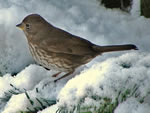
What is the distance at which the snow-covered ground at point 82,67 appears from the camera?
2018mm

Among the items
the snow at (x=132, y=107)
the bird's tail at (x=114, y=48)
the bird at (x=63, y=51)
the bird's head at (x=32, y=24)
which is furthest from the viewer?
the bird's head at (x=32, y=24)

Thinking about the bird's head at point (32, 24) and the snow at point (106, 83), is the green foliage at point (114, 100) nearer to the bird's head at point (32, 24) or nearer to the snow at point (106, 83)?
the snow at point (106, 83)

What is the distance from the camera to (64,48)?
3.42m

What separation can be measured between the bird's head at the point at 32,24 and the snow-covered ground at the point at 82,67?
141 millimetres

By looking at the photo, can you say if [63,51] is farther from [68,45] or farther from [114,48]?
[114,48]

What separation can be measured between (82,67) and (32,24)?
2.22ft

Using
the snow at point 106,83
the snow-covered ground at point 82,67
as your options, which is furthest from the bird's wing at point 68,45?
the snow at point 106,83

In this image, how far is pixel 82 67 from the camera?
11.7 ft

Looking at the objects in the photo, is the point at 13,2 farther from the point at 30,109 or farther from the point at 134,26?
the point at 30,109

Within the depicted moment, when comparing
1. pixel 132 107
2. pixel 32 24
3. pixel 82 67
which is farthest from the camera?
pixel 32 24

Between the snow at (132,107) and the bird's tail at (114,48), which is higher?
the snow at (132,107)

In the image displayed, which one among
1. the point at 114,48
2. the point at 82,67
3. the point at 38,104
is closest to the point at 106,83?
the point at 38,104

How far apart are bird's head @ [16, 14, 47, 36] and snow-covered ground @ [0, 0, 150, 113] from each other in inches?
5.6

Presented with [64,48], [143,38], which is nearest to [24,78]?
[64,48]
